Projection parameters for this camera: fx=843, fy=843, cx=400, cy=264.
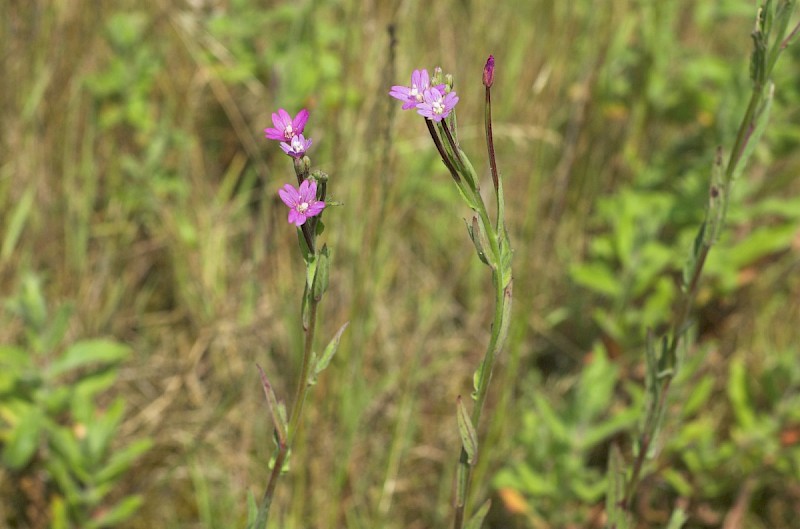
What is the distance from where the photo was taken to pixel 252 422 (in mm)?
2547

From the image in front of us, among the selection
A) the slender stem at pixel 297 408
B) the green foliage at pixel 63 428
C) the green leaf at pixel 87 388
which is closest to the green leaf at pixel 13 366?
the green foliage at pixel 63 428

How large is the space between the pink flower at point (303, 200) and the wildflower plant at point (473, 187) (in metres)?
0.16

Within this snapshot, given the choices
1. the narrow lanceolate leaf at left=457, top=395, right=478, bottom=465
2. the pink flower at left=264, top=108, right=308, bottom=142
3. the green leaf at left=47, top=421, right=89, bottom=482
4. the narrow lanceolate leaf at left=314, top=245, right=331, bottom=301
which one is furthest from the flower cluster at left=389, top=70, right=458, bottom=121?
the green leaf at left=47, top=421, right=89, bottom=482

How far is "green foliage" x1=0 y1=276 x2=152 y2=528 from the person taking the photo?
221 centimetres

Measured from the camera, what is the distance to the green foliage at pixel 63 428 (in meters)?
2.21

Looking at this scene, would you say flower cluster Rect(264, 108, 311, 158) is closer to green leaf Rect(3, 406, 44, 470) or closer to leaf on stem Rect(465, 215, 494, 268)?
leaf on stem Rect(465, 215, 494, 268)

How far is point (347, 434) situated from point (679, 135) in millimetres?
2096

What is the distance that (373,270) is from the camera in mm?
2451

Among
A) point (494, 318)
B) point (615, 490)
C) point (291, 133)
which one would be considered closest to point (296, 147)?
point (291, 133)

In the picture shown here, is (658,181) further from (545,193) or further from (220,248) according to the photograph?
(220,248)

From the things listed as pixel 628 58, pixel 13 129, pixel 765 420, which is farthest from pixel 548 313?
pixel 13 129

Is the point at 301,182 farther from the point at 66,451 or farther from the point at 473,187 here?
the point at 66,451

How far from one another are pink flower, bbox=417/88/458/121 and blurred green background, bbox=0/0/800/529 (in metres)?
0.80

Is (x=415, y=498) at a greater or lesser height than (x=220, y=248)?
lesser
